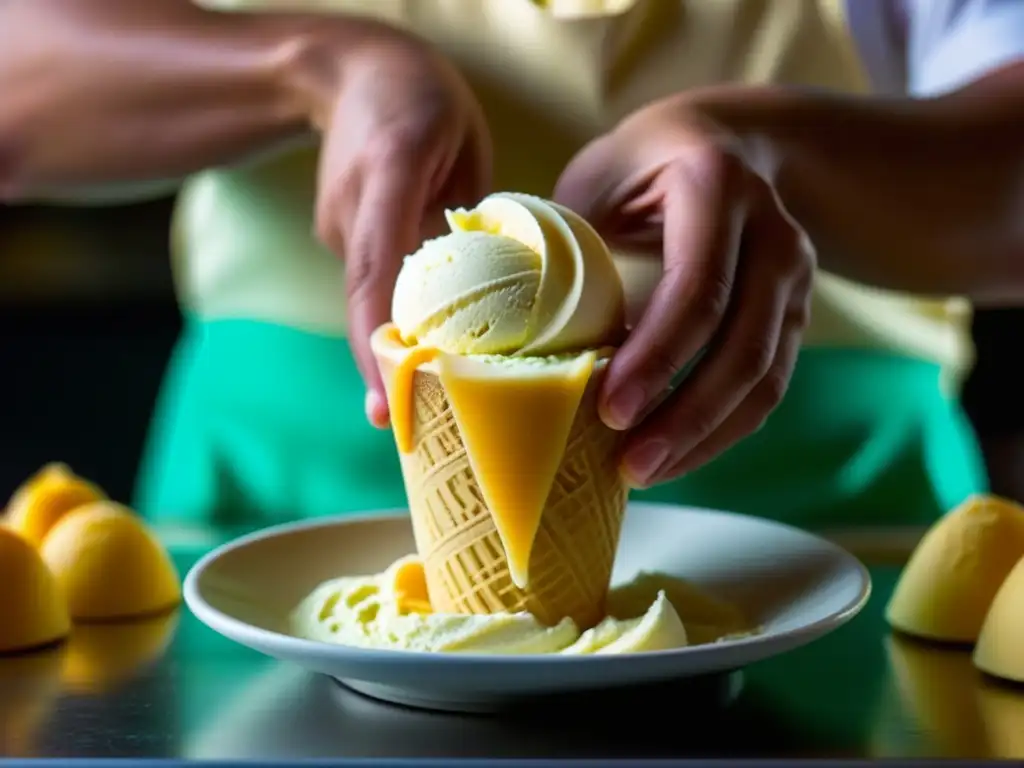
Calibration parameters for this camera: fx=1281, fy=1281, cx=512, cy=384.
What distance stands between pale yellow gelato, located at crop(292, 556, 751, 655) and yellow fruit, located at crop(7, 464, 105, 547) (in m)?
0.25

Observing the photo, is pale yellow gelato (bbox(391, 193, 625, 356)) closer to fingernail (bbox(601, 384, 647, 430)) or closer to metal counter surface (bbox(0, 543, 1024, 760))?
fingernail (bbox(601, 384, 647, 430))

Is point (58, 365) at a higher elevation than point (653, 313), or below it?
below

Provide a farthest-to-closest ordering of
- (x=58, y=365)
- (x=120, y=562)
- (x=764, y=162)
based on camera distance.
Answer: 1. (x=58, y=365)
2. (x=764, y=162)
3. (x=120, y=562)

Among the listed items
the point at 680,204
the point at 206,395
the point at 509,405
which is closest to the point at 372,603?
the point at 509,405

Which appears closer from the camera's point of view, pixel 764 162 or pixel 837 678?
pixel 837 678

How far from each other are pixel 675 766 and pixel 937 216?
0.63 m

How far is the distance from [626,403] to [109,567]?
35 cm

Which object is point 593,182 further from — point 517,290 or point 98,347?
point 98,347

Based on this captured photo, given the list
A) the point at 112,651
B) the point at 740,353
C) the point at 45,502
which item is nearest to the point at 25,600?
the point at 112,651

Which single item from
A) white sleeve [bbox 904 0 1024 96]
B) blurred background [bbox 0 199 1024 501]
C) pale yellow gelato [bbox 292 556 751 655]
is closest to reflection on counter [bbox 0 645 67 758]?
pale yellow gelato [bbox 292 556 751 655]

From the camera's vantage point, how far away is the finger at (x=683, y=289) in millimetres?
636

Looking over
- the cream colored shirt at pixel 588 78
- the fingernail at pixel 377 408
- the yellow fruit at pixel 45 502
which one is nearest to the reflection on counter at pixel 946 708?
the fingernail at pixel 377 408

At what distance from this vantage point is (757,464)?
110 centimetres

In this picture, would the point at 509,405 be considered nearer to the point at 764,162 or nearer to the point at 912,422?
the point at 764,162
